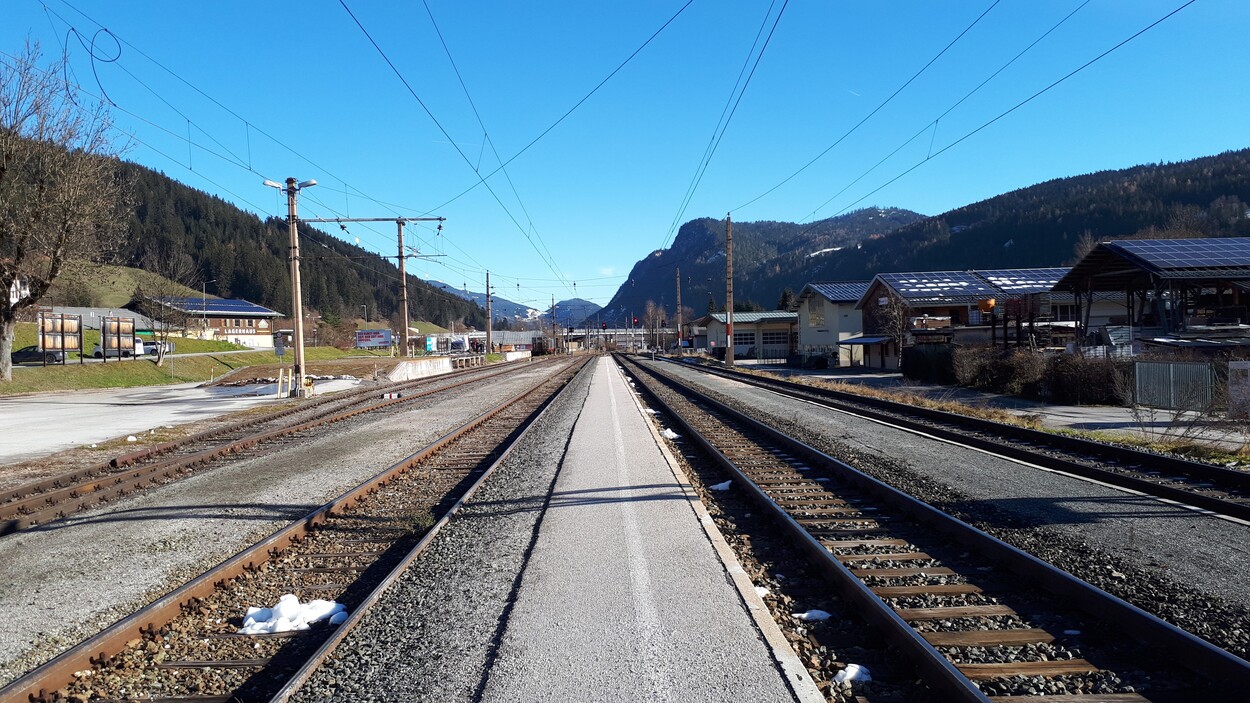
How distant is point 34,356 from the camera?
47031 mm

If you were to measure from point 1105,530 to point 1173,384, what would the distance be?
594 inches

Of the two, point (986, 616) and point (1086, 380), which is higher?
point (1086, 380)

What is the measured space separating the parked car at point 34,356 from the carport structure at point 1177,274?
174 ft

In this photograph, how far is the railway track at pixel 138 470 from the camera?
9.58m

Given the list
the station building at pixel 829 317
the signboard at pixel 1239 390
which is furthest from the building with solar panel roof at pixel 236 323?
the signboard at pixel 1239 390

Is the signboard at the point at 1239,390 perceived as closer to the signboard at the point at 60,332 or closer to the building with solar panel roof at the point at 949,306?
the building with solar panel roof at the point at 949,306

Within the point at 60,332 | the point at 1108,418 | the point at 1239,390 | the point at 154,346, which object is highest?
the point at 60,332

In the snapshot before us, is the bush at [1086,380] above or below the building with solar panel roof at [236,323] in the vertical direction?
below

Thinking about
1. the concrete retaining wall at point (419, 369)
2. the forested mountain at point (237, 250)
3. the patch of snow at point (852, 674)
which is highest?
the forested mountain at point (237, 250)

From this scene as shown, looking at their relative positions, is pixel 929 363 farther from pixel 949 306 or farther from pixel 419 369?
pixel 419 369

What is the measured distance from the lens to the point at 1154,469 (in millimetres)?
11172

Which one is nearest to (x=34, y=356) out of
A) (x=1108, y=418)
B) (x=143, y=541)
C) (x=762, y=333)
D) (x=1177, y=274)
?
(x=143, y=541)

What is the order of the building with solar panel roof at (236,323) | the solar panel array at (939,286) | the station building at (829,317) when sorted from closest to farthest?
the solar panel array at (939,286) → the station building at (829,317) → the building with solar panel roof at (236,323)

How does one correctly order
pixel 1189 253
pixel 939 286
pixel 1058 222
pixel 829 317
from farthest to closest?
pixel 1058 222 < pixel 829 317 < pixel 939 286 < pixel 1189 253
